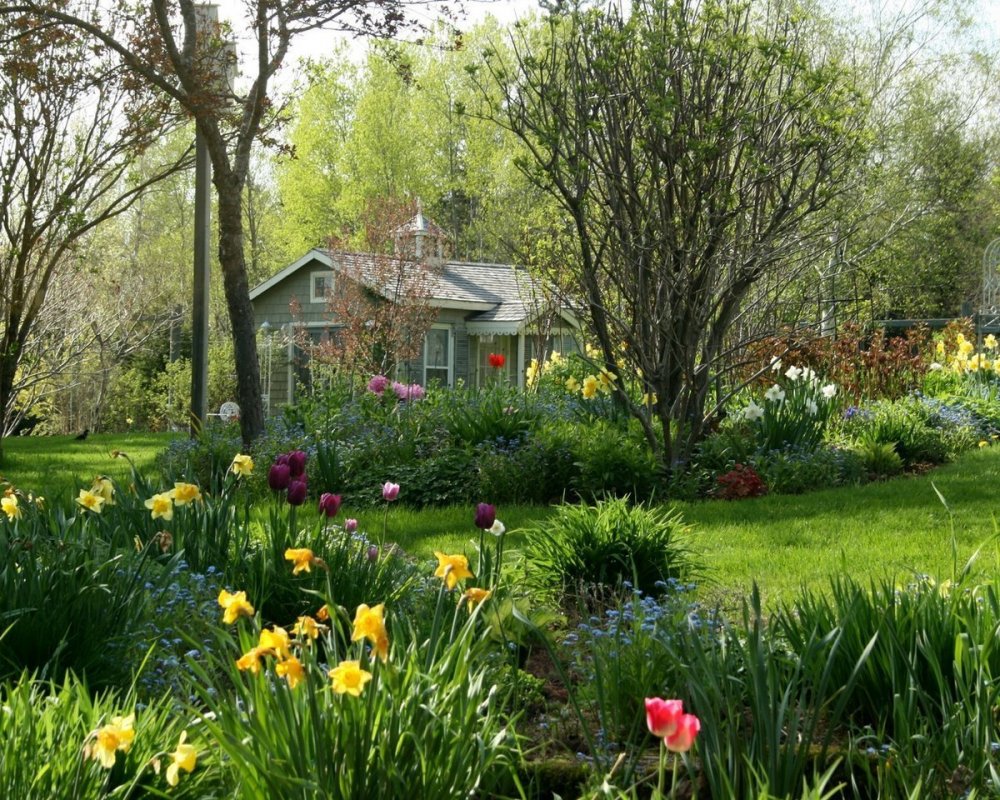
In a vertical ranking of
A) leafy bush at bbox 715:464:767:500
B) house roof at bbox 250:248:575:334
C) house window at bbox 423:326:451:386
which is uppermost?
house roof at bbox 250:248:575:334

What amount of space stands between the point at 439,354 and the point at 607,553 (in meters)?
21.3

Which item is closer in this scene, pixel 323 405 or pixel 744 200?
pixel 744 200

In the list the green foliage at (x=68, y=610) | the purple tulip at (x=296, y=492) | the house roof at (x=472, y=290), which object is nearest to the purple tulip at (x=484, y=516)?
the purple tulip at (x=296, y=492)

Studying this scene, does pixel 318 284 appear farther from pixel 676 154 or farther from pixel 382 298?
pixel 676 154

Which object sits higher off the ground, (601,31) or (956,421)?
(601,31)

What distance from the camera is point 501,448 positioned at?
8.91 metres

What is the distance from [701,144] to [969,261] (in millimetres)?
25666

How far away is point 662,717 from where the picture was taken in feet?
5.13

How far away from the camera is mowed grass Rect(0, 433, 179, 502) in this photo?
408 inches

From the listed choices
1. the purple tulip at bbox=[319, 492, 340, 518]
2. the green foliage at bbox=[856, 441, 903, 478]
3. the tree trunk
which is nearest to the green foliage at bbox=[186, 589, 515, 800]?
the purple tulip at bbox=[319, 492, 340, 518]

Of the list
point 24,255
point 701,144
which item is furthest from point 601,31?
point 24,255

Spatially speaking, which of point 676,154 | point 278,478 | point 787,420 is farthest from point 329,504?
Result: point 787,420

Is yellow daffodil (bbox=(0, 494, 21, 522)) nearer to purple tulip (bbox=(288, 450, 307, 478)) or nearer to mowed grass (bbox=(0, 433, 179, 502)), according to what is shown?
purple tulip (bbox=(288, 450, 307, 478))

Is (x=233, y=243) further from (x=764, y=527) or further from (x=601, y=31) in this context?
A: (x=764, y=527)
